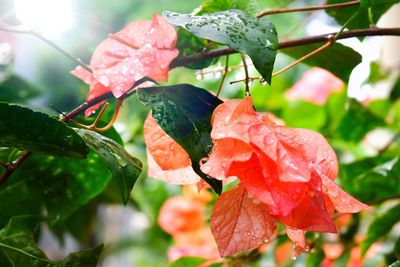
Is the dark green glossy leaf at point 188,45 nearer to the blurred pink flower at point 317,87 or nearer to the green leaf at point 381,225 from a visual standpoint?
the green leaf at point 381,225

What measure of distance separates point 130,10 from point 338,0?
56.1 inches

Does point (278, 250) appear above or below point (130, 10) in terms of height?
above

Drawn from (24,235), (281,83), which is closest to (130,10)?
(281,83)

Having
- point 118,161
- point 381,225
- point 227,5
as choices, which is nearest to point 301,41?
point 227,5

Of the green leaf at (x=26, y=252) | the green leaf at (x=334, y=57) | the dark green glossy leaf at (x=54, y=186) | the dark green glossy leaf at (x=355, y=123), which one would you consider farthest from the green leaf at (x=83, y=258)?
the dark green glossy leaf at (x=355, y=123)

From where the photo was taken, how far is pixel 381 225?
1.94 ft

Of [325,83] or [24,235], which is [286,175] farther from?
[325,83]

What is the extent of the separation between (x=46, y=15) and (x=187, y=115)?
0.38m

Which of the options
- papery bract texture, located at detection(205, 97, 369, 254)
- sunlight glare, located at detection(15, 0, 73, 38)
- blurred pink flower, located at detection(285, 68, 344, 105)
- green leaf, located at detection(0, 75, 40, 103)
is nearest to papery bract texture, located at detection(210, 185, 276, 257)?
papery bract texture, located at detection(205, 97, 369, 254)

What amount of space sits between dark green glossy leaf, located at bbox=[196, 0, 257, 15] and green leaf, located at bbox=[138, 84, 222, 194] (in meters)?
0.08

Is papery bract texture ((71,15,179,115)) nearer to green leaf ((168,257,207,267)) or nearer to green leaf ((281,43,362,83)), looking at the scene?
green leaf ((281,43,362,83))

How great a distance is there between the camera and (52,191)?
52cm

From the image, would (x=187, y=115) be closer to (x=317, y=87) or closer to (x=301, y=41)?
(x=301, y=41)

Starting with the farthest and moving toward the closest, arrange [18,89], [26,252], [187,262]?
[18,89], [187,262], [26,252]
